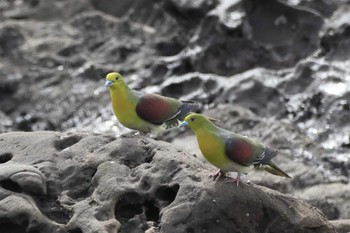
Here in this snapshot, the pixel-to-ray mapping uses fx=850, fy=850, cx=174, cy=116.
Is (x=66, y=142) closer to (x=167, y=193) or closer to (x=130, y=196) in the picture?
(x=130, y=196)

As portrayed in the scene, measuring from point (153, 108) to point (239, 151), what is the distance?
3.90 feet

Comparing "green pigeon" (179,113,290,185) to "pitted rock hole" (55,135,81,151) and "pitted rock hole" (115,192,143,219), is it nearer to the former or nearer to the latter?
"pitted rock hole" (115,192,143,219)

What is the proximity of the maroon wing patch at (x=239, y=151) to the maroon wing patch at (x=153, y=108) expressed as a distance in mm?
1090

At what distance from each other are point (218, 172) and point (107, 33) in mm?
8000

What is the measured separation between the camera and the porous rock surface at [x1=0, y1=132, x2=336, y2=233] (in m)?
5.91

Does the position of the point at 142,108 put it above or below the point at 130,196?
above

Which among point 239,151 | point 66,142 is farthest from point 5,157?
point 239,151

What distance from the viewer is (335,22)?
41.5 feet

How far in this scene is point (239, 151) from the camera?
6.15 metres

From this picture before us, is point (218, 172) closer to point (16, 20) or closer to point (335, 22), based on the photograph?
point (335, 22)

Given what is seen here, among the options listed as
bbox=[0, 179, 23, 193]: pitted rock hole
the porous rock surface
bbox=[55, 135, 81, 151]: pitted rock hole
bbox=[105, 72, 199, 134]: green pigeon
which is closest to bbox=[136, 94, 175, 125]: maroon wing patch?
bbox=[105, 72, 199, 134]: green pigeon

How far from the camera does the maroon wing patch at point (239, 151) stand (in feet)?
20.1

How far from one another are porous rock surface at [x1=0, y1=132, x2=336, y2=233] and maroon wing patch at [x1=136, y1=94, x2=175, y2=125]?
1.40 ft

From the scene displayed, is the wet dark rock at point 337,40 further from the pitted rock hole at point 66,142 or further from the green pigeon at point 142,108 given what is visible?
the pitted rock hole at point 66,142
